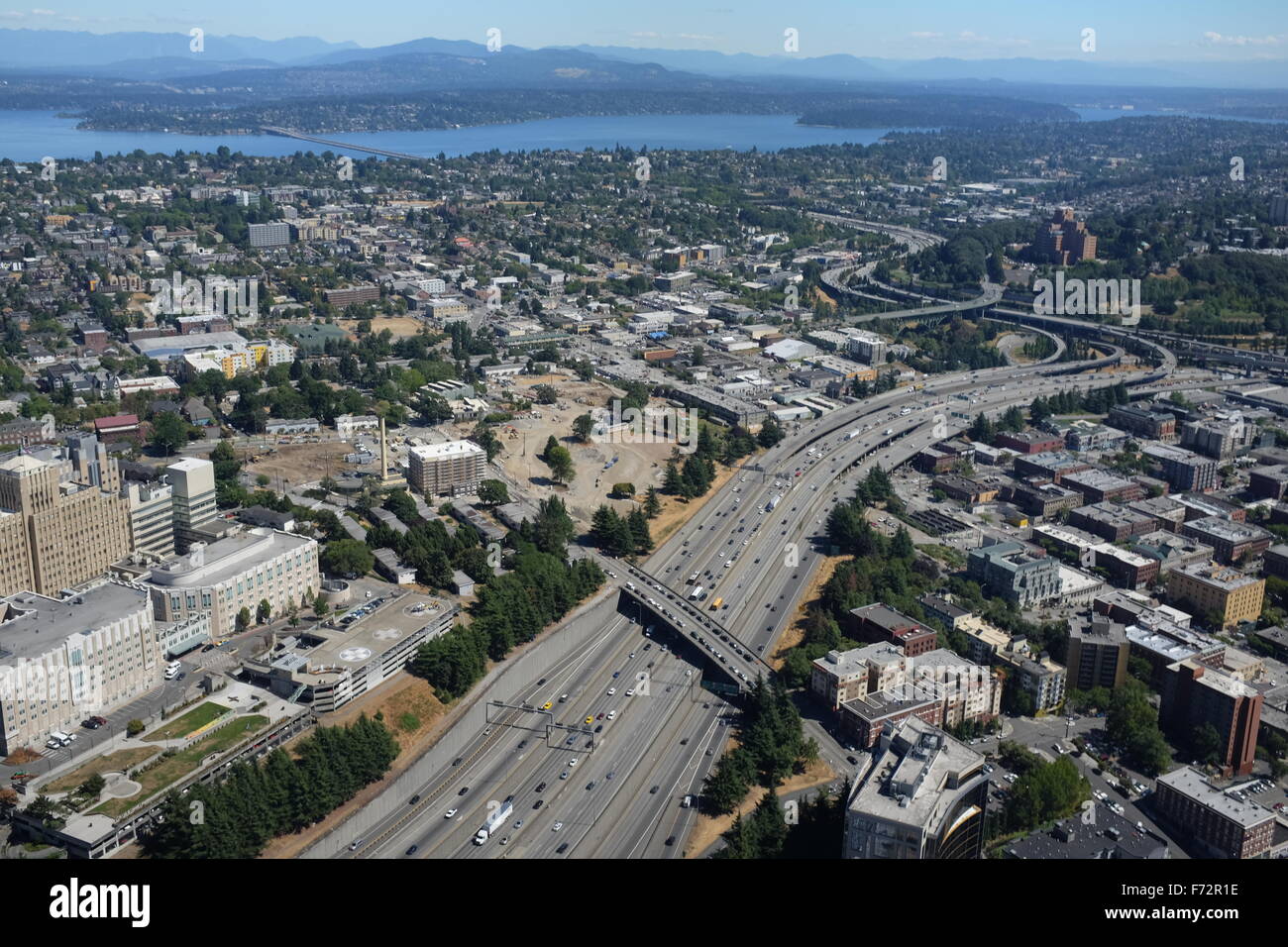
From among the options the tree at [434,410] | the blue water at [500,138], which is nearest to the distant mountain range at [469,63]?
the blue water at [500,138]

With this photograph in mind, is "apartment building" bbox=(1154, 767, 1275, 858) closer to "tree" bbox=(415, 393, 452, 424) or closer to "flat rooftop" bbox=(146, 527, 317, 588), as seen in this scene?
"flat rooftop" bbox=(146, 527, 317, 588)

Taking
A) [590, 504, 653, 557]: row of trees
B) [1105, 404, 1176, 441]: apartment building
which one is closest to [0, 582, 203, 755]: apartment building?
[590, 504, 653, 557]: row of trees

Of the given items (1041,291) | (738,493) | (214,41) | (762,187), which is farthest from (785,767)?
(214,41)

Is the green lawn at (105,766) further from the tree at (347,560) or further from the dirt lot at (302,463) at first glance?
the dirt lot at (302,463)

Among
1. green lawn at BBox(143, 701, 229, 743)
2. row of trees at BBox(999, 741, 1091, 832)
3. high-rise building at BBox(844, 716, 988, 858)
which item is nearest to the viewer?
high-rise building at BBox(844, 716, 988, 858)

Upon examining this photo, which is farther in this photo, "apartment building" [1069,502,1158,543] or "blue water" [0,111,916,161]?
"blue water" [0,111,916,161]

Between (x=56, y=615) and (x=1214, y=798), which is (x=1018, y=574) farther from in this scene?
(x=56, y=615)

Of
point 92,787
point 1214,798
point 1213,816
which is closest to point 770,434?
point 1214,798
